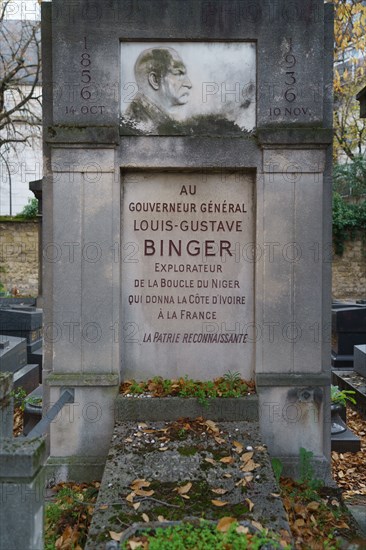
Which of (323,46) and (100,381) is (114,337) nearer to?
(100,381)

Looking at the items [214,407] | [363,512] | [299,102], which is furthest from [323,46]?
[363,512]

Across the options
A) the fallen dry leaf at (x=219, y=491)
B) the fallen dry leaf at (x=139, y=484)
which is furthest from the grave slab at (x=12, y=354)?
the fallen dry leaf at (x=219, y=491)

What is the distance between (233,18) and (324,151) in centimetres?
138

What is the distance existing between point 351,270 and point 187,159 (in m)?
20.5

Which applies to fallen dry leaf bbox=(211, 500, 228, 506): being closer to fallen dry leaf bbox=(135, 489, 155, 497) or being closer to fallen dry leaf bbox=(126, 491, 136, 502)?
fallen dry leaf bbox=(135, 489, 155, 497)

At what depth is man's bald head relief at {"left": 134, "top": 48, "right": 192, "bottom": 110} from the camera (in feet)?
14.6

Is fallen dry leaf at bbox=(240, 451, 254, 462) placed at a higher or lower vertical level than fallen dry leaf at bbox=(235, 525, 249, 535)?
higher

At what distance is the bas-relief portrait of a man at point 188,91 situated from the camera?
4449mm

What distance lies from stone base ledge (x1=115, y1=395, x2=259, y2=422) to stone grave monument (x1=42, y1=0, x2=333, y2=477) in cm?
19

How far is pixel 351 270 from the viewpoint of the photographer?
924 inches

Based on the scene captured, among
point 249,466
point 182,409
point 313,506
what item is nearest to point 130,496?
point 249,466

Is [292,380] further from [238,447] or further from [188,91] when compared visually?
[188,91]

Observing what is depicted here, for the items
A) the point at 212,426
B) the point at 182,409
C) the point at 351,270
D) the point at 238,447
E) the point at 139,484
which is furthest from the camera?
the point at 351,270

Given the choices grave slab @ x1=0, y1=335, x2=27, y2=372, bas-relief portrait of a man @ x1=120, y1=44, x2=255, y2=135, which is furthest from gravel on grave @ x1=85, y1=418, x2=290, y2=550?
grave slab @ x1=0, y1=335, x2=27, y2=372
